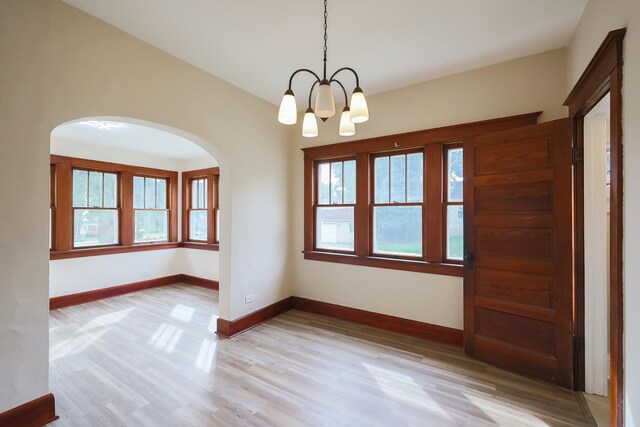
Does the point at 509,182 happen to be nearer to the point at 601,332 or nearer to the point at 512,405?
the point at 601,332

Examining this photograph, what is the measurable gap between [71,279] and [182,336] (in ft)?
8.69

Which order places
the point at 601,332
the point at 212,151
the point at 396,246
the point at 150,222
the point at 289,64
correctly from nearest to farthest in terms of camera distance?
the point at 601,332 < the point at 289,64 < the point at 212,151 < the point at 396,246 < the point at 150,222

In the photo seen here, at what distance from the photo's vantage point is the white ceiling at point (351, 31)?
6.80 ft

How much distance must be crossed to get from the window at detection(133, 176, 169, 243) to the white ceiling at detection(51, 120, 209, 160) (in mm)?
655

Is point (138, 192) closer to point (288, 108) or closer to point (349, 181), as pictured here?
point (349, 181)

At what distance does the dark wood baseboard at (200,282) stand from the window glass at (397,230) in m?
3.39

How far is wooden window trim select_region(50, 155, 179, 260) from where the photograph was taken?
14.6ft

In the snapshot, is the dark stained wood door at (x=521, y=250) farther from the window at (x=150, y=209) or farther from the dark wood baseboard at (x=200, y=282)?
the window at (x=150, y=209)

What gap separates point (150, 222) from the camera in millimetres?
5832

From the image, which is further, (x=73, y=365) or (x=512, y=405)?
(x=73, y=365)

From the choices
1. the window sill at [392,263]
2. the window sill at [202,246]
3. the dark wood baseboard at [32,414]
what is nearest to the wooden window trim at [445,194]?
the window sill at [392,263]

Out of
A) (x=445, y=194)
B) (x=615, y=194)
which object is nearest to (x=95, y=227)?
(x=445, y=194)

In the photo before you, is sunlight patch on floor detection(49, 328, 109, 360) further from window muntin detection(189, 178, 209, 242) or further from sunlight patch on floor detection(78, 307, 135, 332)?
window muntin detection(189, 178, 209, 242)

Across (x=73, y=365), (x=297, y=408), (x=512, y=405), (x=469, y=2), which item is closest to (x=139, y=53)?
(x=469, y=2)
